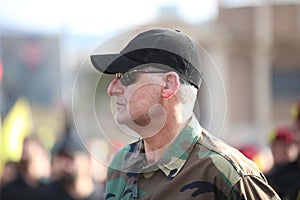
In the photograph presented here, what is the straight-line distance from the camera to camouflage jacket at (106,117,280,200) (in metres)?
2.94

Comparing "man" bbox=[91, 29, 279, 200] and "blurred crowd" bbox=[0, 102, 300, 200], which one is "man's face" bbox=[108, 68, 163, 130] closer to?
"man" bbox=[91, 29, 279, 200]

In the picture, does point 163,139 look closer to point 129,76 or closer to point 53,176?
point 129,76

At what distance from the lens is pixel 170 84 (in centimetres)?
305

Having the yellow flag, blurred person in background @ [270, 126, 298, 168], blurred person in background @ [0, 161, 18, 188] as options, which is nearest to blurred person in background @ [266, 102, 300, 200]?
blurred person in background @ [270, 126, 298, 168]

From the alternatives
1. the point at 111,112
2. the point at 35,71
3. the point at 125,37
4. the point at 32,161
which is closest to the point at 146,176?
the point at 111,112

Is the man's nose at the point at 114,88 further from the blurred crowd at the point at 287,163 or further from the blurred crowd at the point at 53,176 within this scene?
the blurred crowd at the point at 53,176

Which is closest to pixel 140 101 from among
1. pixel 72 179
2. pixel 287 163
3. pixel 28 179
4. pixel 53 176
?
pixel 287 163

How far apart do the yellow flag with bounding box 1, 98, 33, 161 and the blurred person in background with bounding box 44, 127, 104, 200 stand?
1993mm

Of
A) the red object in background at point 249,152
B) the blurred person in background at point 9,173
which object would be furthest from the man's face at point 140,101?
the blurred person in background at point 9,173

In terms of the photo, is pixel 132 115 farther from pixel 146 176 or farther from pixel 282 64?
pixel 282 64

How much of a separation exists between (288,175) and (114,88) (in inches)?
137

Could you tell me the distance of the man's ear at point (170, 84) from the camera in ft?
9.99

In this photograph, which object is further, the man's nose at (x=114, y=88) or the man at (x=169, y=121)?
the man's nose at (x=114, y=88)

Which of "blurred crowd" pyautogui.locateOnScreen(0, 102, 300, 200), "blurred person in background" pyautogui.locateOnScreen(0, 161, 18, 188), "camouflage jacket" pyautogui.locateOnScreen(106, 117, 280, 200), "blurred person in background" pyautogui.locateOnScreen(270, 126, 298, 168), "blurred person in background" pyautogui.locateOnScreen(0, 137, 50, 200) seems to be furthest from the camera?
"blurred person in background" pyautogui.locateOnScreen(0, 161, 18, 188)
